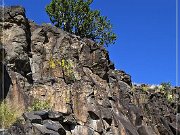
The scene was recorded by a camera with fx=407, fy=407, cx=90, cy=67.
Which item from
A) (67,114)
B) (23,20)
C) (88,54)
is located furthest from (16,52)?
(88,54)

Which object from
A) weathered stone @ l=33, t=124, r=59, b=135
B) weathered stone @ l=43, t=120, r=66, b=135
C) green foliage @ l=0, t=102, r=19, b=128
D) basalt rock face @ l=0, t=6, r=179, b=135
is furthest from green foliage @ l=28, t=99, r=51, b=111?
weathered stone @ l=33, t=124, r=59, b=135

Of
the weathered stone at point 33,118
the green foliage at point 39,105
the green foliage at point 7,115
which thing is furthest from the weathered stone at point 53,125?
the green foliage at point 39,105

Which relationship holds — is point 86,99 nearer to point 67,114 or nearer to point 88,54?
point 67,114

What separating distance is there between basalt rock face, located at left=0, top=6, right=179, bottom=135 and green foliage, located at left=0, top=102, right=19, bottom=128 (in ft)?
1.65

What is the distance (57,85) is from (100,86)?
A: 432 cm

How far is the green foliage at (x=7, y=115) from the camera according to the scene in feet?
52.6

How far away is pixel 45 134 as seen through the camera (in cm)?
1595

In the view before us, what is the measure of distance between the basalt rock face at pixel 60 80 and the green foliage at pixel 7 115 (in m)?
0.50

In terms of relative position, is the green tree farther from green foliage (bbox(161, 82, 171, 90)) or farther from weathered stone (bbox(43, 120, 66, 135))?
weathered stone (bbox(43, 120, 66, 135))

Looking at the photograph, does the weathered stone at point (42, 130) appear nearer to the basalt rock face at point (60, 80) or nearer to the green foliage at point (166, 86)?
the basalt rock face at point (60, 80)

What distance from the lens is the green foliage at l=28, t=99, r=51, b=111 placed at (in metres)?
19.3

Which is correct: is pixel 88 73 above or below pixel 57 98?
above

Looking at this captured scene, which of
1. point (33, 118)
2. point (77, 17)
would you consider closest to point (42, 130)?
point (33, 118)

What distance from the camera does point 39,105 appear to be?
64.4 ft
